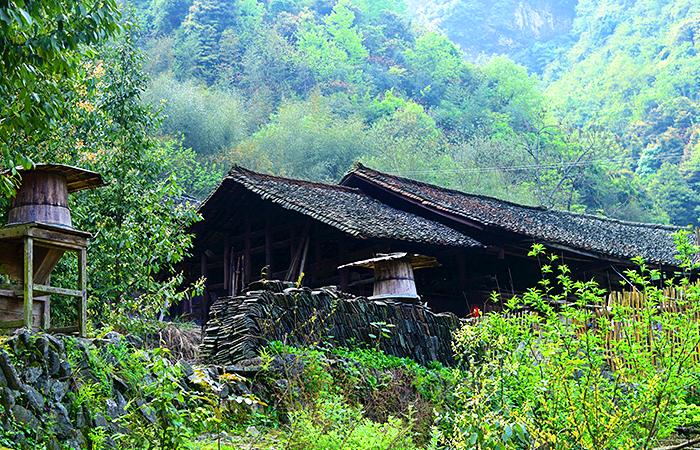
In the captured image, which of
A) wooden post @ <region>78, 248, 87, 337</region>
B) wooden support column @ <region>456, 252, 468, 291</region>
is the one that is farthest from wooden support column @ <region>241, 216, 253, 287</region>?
wooden post @ <region>78, 248, 87, 337</region>

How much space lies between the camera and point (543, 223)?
1991 centimetres

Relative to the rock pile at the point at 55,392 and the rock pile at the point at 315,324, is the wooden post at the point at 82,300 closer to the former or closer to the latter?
the rock pile at the point at 55,392

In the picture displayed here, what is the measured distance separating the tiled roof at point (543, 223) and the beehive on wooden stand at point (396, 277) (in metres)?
4.32

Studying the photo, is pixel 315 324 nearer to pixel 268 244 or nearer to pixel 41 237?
pixel 41 237

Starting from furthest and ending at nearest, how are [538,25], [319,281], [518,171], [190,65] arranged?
[538,25], [190,65], [518,171], [319,281]

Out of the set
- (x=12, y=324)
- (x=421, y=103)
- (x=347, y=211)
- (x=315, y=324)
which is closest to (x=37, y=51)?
(x=12, y=324)

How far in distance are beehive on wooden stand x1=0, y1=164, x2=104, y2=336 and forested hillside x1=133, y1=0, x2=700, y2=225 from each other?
27.5m

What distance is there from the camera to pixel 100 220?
1180cm

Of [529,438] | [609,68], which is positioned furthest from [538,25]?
[529,438]

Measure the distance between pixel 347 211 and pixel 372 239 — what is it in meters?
1.40

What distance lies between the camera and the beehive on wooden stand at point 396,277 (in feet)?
40.3

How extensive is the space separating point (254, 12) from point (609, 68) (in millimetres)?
23564

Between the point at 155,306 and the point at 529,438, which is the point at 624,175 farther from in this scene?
the point at 529,438

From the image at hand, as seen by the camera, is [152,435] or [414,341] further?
[414,341]
